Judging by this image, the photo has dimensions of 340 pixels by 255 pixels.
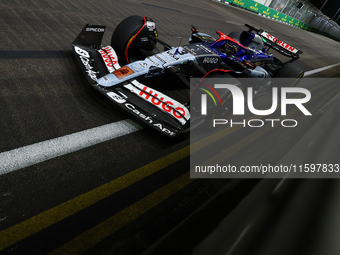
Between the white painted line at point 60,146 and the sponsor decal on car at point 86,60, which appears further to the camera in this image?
the sponsor decal on car at point 86,60

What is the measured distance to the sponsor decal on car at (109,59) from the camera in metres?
3.27

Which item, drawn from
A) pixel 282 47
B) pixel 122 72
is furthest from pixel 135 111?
pixel 282 47

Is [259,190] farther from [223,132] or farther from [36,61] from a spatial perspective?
[36,61]

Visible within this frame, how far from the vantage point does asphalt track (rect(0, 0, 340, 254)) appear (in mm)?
1668

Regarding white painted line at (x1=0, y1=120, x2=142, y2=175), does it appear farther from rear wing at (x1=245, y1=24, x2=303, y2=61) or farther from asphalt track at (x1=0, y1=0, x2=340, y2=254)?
rear wing at (x1=245, y1=24, x2=303, y2=61)

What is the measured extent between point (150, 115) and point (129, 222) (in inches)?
48.2

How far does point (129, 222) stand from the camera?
185cm

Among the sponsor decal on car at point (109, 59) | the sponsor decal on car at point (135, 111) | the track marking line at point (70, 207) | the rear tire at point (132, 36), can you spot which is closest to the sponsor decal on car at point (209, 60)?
the rear tire at point (132, 36)

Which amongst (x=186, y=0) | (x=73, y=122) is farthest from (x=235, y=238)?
(x=186, y=0)

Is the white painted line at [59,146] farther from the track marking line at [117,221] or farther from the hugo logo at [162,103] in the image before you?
the track marking line at [117,221]

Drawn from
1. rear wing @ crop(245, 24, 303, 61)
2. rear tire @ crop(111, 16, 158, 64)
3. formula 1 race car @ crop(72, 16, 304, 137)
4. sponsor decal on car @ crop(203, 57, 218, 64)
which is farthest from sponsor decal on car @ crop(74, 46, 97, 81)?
rear wing @ crop(245, 24, 303, 61)

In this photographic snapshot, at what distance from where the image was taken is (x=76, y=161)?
2.17 meters

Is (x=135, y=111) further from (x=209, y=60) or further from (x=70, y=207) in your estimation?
(x=209, y=60)

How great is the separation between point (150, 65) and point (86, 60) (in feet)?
3.01
